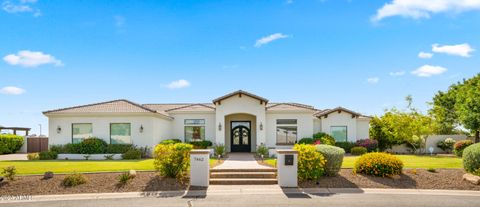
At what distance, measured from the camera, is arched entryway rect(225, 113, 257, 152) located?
2766 cm

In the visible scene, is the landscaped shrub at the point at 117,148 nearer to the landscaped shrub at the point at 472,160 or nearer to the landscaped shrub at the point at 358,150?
the landscaped shrub at the point at 358,150

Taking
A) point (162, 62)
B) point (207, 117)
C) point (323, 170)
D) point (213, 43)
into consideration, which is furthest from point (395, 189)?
point (207, 117)

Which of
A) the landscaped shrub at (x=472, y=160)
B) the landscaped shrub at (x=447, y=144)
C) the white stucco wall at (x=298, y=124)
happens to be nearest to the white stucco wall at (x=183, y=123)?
the white stucco wall at (x=298, y=124)

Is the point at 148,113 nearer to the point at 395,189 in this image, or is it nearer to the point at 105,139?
the point at 105,139

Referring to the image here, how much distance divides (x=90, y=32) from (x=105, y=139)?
327 inches

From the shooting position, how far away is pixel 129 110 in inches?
942

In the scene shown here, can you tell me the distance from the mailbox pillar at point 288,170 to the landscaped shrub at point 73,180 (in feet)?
22.8

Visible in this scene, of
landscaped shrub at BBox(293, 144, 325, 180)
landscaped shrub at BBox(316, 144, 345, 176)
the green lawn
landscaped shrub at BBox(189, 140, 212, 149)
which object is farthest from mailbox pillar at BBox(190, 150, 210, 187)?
landscaped shrub at BBox(189, 140, 212, 149)

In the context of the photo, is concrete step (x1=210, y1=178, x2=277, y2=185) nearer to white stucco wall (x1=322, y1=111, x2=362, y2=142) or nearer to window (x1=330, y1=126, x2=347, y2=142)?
white stucco wall (x1=322, y1=111, x2=362, y2=142)

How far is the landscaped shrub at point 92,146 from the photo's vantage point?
22.8 metres

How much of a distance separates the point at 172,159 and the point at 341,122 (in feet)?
58.8

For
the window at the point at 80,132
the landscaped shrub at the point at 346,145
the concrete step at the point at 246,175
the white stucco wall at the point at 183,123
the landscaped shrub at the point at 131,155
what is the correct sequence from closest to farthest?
the concrete step at the point at 246,175, the landscaped shrub at the point at 131,155, the window at the point at 80,132, the landscaped shrub at the point at 346,145, the white stucco wall at the point at 183,123

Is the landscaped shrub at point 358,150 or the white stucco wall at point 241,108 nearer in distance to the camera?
the landscaped shrub at point 358,150

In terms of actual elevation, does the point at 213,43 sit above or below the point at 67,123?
above
